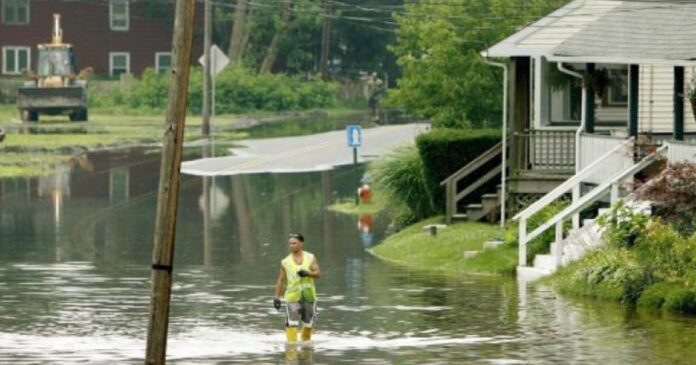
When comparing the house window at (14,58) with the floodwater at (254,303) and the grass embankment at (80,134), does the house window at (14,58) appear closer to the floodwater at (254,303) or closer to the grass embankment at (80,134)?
the grass embankment at (80,134)

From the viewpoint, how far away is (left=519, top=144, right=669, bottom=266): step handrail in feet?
114

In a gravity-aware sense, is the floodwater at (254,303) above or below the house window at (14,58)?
below

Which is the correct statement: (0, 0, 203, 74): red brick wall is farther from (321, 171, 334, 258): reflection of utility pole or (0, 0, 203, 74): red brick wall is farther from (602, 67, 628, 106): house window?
(602, 67, 628, 106): house window

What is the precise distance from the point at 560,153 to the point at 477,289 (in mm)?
7864

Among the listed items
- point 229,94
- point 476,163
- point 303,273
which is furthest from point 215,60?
point 303,273

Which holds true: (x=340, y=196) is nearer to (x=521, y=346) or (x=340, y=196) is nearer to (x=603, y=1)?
(x=603, y=1)

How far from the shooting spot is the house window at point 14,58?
11744 cm

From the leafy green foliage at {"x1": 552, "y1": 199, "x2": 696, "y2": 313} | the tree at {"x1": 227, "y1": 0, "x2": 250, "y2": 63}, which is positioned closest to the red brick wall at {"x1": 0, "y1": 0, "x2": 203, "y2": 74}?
the tree at {"x1": 227, "y1": 0, "x2": 250, "y2": 63}

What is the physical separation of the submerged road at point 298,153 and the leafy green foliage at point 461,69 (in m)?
4.85

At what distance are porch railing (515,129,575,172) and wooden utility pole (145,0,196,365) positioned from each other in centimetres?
2225

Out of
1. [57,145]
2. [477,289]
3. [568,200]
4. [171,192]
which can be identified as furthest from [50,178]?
[171,192]

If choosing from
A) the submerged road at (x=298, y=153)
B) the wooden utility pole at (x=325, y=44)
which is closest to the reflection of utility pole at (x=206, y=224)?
the submerged road at (x=298, y=153)

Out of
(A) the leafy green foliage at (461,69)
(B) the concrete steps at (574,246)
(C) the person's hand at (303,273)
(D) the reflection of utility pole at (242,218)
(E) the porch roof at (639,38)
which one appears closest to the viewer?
(C) the person's hand at (303,273)

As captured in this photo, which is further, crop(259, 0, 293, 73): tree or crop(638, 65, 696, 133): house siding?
crop(259, 0, 293, 73): tree
